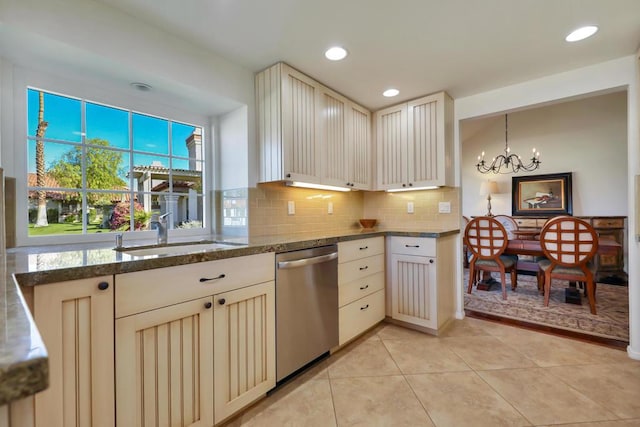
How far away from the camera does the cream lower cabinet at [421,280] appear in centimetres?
240

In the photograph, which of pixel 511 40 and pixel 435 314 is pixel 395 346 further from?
pixel 511 40

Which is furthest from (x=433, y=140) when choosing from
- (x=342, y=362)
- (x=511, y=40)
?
(x=342, y=362)

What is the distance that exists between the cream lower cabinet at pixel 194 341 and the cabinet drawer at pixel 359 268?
68 cm

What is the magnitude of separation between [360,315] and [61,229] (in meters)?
2.10

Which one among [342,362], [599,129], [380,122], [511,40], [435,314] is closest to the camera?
[511,40]

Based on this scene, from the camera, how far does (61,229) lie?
161 cm

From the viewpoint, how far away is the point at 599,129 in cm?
454

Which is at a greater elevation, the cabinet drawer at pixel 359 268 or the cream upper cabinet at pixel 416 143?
the cream upper cabinet at pixel 416 143

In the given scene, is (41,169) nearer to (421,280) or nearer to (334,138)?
(334,138)

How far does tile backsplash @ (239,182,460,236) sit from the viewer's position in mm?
2287

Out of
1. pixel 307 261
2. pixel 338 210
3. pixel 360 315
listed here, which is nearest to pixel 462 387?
pixel 360 315

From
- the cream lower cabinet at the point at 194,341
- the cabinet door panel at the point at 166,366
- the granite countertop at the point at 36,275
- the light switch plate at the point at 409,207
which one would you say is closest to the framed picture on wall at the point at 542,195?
the light switch plate at the point at 409,207

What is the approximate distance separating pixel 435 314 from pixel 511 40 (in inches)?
82.5

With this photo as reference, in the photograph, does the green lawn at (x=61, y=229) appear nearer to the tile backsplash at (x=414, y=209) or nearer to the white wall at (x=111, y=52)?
the white wall at (x=111, y=52)
